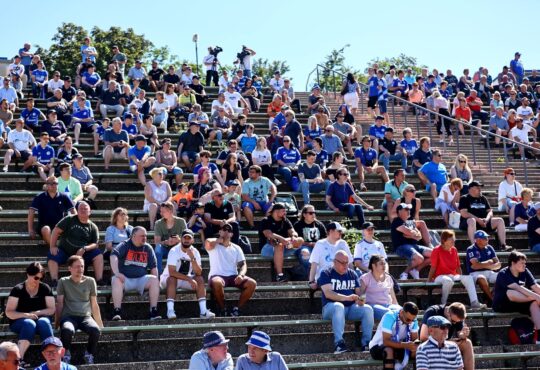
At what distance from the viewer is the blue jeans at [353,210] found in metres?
17.5

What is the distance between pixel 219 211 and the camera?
15883mm

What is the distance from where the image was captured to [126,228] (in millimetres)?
14898

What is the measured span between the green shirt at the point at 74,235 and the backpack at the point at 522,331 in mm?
5664

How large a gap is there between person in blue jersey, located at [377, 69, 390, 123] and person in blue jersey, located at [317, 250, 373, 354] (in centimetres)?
1157

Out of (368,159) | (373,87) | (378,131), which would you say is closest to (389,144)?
(378,131)

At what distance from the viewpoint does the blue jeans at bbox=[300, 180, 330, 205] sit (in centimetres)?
1820

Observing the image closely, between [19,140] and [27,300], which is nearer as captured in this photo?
[27,300]

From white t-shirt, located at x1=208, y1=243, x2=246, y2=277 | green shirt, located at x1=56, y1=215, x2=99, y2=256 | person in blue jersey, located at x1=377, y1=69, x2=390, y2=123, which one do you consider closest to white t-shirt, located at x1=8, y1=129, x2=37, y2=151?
green shirt, located at x1=56, y1=215, x2=99, y2=256

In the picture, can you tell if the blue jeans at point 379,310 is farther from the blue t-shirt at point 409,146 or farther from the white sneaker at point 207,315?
the blue t-shirt at point 409,146

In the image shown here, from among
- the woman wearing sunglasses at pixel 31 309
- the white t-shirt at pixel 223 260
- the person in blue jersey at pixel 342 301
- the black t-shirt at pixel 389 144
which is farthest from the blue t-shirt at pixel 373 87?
the woman wearing sunglasses at pixel 31 309

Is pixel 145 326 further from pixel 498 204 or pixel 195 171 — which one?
pixel 498 204

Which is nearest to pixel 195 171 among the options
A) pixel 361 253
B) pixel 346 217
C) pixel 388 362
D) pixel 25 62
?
pixel 346 217

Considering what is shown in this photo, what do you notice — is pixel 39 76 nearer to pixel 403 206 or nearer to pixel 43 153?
pixel 43 153

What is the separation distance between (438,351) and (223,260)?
3520mm
